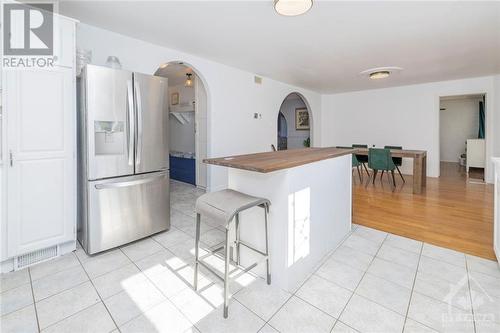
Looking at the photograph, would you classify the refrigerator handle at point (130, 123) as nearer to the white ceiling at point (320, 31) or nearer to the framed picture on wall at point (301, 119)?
the white ceiling at point (320, 31)

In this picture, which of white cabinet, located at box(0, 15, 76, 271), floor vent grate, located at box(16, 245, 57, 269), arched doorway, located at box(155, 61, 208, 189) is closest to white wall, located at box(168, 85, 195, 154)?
arched doorway, located at box(155, 61, 208, 189)

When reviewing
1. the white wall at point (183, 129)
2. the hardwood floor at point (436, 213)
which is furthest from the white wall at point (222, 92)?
the hardwood floor at point (436, 213)

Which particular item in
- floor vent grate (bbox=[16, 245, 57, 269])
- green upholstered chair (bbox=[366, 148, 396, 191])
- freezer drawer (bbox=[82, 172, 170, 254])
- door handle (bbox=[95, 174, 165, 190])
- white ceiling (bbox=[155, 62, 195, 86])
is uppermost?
white ceiling (bbox=[155, 62, 195, 86])

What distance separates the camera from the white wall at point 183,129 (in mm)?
5844

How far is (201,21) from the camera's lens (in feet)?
8.82

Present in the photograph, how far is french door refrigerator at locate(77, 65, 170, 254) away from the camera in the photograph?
219 centimetres

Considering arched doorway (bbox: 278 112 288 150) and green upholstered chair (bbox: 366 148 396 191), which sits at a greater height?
arched doorway (bbox: 278 112 288 150)

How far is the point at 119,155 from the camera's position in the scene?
7.64ft

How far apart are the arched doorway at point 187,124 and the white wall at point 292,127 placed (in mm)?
4392

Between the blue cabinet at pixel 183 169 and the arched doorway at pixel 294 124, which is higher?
the arched doorway at pixel 294 124

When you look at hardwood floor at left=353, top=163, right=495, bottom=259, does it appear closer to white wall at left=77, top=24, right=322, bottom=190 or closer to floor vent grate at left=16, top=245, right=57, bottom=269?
white wall at left=77, top=24, right=322, bottom=190

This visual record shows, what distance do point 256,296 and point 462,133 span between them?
32.4ft

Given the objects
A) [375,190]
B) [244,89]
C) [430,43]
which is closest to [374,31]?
[430,43]

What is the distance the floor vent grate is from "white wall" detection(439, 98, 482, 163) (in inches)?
423
